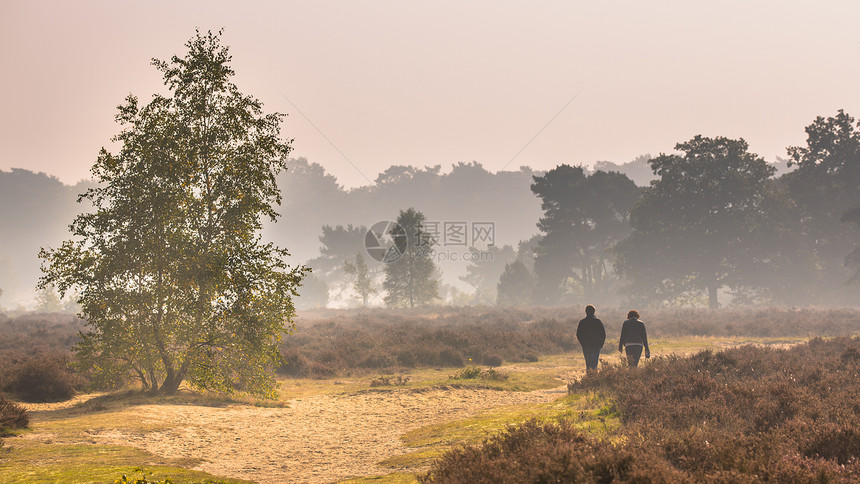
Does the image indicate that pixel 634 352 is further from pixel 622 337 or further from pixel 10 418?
pixel 10 418

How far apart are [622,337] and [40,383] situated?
52.3ft

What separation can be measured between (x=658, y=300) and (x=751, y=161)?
1570 cm

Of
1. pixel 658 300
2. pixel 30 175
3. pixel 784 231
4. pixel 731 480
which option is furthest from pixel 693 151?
pixel 30 175

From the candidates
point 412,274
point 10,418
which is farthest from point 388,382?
point 412,274

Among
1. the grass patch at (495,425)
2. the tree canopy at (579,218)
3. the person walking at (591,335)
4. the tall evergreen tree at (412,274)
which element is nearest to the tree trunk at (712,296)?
the tree canopy at (579,218)

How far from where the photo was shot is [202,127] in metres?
15.8

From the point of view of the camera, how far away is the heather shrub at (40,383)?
1471 cm

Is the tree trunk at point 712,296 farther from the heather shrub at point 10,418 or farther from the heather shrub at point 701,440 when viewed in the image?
the heather shrub at point 10,418

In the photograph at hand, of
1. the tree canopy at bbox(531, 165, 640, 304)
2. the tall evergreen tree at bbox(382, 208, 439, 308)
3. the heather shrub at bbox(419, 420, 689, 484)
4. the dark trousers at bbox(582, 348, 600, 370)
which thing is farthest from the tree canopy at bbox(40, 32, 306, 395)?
the tree canopy at bbox(531, 165, 640, 304)

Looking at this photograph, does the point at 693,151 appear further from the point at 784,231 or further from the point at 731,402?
the point at 731,402

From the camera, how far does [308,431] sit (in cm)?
1220

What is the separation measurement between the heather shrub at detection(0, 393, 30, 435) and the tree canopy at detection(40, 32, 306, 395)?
377 centimetres

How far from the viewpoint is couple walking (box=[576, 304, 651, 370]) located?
1420 centimetres

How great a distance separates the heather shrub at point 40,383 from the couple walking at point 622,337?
14.2m
